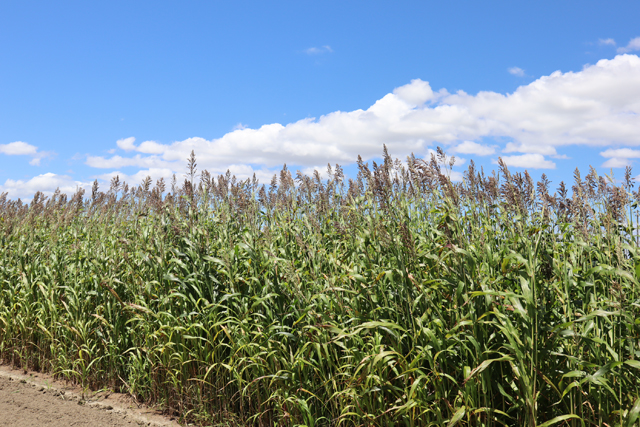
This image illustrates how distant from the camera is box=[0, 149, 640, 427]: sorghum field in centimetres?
235

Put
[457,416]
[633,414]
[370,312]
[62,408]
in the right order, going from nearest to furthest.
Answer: [633,414] → [457,416] → [370,312] → [62,408]

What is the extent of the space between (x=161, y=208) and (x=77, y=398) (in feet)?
7.13

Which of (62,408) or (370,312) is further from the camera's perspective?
(62,408)

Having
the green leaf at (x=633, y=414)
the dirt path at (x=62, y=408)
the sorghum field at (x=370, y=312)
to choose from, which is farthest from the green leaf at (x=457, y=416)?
the dirt path at (x=62, y=408)

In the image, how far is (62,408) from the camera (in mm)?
3998

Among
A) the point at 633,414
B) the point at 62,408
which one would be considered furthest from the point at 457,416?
the point at 62,408

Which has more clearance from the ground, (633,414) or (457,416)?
(633,414)

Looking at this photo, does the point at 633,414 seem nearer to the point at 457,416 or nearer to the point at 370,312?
the point at 457,416

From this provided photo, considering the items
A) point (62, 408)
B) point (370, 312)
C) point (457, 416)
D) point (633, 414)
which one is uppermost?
point (370, 312)

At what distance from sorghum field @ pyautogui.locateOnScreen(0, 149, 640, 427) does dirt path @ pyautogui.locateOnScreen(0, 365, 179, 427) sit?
176 mm

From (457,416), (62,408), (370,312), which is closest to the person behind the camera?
(457,416)

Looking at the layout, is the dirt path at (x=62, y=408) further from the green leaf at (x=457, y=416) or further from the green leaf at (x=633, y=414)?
the green leaf at (x=633, y=414)

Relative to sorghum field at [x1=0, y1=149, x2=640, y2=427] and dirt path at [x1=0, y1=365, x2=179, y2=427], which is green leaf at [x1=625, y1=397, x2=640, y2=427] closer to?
sorghum field at [x1=0, y1=149, x2=640, y2=427]

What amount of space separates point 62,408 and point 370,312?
10.8 ft
